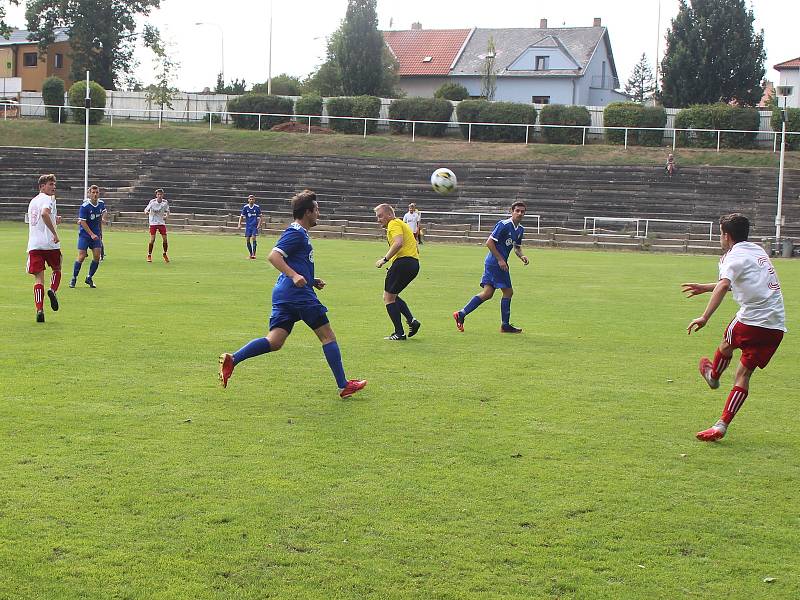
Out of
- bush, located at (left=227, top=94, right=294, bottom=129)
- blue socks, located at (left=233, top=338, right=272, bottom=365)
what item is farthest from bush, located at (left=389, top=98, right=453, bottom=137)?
blue socks, located at (left=233, top=338, right=272, bottom=365)

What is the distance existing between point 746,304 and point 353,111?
48703 mm

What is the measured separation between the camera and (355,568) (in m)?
4.97

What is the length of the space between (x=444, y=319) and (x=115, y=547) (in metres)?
10.0

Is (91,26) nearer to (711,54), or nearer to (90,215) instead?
(711,54)

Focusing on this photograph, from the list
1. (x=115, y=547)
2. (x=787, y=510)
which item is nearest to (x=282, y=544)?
(x=115, y=547)

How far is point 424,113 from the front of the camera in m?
53.7

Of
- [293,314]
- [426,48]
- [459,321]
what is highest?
[426,48]

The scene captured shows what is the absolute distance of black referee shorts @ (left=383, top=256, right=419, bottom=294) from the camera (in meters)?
12.8

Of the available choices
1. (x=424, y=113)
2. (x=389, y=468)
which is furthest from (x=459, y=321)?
(x=424, y=113)

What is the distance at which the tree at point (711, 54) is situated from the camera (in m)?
62.7

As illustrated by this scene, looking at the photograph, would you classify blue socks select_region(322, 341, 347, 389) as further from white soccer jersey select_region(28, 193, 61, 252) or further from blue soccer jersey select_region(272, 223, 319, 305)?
white soccer jersey select_region(28, 193, 61, 252)

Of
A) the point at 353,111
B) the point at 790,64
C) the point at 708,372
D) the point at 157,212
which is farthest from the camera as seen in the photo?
the point at 790,64

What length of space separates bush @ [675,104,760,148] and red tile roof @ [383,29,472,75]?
30.5 metres

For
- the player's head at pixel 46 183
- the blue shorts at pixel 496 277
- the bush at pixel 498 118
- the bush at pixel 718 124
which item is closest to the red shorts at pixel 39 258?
the player's head at pixel 46 183
